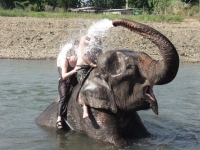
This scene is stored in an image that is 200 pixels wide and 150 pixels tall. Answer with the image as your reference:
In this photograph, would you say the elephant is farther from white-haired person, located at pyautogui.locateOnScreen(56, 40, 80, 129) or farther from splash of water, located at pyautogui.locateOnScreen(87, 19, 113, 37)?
splash of water, located at pyautogui.locateOnScreen(87, 19, 113, 37)

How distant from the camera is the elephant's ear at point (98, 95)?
6461 mm

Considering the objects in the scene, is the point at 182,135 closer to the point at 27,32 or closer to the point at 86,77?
the point at 86,77

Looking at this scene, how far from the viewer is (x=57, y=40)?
2116cm

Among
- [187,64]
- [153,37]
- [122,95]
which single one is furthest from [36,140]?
[187,64]

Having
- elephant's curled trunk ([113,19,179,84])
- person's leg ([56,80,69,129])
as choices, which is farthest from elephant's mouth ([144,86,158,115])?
person's leg ([56,80,69,129])

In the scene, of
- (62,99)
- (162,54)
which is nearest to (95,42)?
(62,99)

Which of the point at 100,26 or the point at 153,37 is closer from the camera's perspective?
the point at 153,37

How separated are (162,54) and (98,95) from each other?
1.34 m

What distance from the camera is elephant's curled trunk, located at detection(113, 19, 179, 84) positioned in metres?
5.42

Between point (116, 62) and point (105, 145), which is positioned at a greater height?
point (116, 62)

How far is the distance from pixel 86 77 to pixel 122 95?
2.13 ft

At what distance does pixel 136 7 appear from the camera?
69.8m

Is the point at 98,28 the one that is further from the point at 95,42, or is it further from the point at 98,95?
the point at 98,95

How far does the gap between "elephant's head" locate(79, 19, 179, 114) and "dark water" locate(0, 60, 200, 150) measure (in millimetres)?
700
